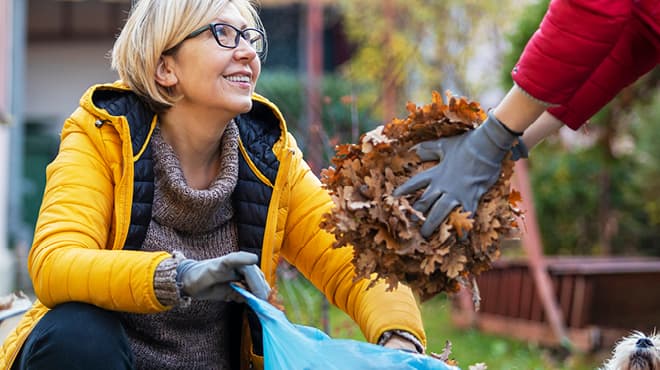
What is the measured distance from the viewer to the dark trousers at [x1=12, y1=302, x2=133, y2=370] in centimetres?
256

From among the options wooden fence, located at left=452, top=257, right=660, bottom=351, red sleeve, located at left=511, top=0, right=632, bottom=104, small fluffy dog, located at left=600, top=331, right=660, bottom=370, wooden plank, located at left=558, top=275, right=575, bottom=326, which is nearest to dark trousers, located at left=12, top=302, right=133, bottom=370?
red sleeve, located at left=511, top=0, right=632, bottom=104

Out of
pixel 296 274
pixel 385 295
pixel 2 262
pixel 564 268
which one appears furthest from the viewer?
pixel 2 262

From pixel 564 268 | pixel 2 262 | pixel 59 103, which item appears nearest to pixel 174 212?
pixel 564 268

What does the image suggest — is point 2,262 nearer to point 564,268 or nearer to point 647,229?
point 564,268

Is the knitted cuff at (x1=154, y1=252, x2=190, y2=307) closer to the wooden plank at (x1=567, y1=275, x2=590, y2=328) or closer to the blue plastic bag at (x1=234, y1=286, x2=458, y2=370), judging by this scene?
the blue plastic bag at (x1=234, y1=286, x2=458, y2=370)

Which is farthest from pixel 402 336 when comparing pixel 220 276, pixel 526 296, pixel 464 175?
pixel 526 296

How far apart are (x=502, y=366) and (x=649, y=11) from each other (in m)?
4.76

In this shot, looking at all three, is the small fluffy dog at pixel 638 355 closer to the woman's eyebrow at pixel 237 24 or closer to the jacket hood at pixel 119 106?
the jacket hood at pixel 119 106

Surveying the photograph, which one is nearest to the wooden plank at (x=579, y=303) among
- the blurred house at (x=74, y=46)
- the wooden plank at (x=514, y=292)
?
the wooden plank at (x=514, y=292)

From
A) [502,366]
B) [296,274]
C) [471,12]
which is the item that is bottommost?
[502,366]

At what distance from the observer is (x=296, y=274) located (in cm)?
604

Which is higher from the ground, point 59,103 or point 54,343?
point 54,343

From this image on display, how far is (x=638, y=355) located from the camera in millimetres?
2744

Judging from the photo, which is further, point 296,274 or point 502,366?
point 502,366
